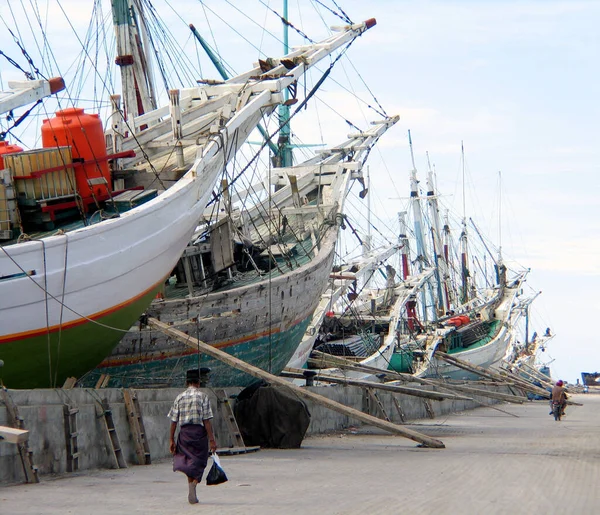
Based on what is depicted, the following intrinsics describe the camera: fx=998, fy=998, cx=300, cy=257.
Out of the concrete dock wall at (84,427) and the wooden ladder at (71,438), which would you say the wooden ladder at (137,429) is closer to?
the concrete dock wall at (84,427)

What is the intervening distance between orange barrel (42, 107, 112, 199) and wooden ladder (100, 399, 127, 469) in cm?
743

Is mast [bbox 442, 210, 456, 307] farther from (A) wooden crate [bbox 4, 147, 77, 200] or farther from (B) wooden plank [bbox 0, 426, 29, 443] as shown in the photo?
(B) wooden plank [bbox 0, 426, 29, 443]

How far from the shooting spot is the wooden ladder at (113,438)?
12.4m

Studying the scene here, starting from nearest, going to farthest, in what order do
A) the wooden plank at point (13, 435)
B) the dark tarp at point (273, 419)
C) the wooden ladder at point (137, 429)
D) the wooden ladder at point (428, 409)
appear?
the wooden plank at point (13, 435) → the wooden ladder at point (137, 429) → the dark tarp at point (273, 419) → the wooden ladder at point (428, 409)

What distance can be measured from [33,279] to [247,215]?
1310cm

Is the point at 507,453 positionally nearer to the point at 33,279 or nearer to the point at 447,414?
the point at 33,279

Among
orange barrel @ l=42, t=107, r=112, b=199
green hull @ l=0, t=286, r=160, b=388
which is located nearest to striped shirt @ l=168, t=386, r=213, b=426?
green hull @ l=0, t=286, r=160, b=388

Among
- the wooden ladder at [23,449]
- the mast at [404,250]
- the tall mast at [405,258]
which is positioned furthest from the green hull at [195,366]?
the mast at [404,250]

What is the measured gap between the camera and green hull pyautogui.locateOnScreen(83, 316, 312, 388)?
62.2 feet

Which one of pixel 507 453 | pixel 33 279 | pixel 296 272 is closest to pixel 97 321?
pixel 33 279

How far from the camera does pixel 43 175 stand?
18312mm

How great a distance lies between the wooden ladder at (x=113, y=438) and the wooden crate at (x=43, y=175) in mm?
6773

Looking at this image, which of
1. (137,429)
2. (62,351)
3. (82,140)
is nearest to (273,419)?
(137,429)

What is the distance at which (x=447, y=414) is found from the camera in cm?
3456
